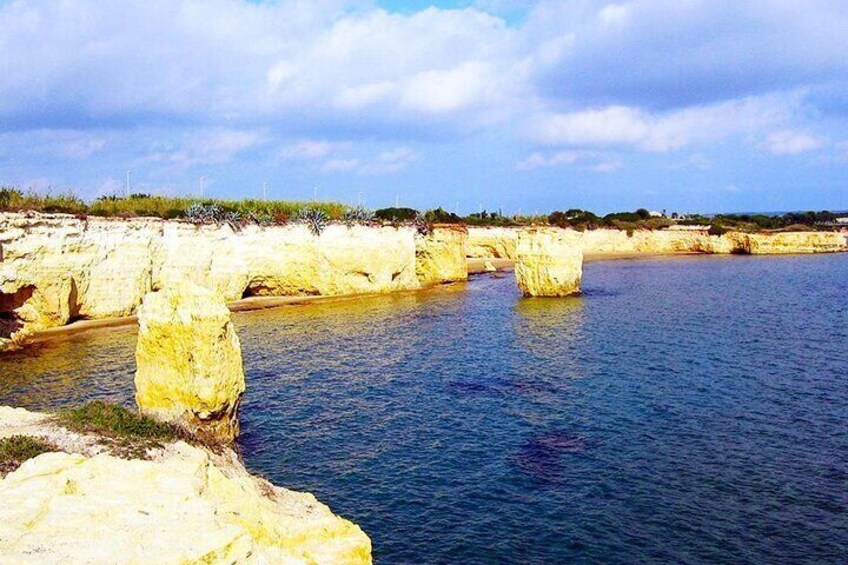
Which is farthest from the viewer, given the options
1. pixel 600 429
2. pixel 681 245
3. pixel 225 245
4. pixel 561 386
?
pixel 681 245

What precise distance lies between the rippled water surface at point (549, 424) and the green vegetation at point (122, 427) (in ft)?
15.7

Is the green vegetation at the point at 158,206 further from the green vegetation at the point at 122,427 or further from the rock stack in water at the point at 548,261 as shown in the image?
the green vegetation at the point at 122,427

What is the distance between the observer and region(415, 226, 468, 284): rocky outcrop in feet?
243

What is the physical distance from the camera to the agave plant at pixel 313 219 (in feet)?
198

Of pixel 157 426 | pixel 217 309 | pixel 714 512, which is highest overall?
pixel 217 309

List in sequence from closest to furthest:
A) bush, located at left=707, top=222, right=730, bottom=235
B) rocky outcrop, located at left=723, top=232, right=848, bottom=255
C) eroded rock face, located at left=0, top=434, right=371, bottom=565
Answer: eroded rock face, located at left=0, top=434, right=371, bottom=565 → rocky outcrop, located at left=723, top=232, right=848, bottom=255 → bush, located at left=707, top=222, right=730, bottom=235

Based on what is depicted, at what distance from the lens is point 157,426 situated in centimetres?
1548

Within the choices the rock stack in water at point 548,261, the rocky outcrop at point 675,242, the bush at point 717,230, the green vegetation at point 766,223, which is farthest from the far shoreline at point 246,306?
the green vegetation at point 766,223

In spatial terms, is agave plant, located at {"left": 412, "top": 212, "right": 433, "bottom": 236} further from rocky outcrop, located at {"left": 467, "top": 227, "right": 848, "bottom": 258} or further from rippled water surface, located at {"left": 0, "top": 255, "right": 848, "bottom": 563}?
rocky outcrop, located at {"left": 467, "top": 227, "right": 848, "bottom": 258}

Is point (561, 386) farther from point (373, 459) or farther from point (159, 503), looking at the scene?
point (159, 503)

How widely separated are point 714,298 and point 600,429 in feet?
130

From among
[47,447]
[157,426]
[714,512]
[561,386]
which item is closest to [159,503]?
[47,447]

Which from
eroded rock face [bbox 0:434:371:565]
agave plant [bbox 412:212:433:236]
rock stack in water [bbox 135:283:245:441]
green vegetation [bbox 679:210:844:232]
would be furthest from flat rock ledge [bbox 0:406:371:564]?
green vegetation [bbox 679:210:844:232]

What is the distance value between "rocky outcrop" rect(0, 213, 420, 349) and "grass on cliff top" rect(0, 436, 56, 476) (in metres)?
18.1
